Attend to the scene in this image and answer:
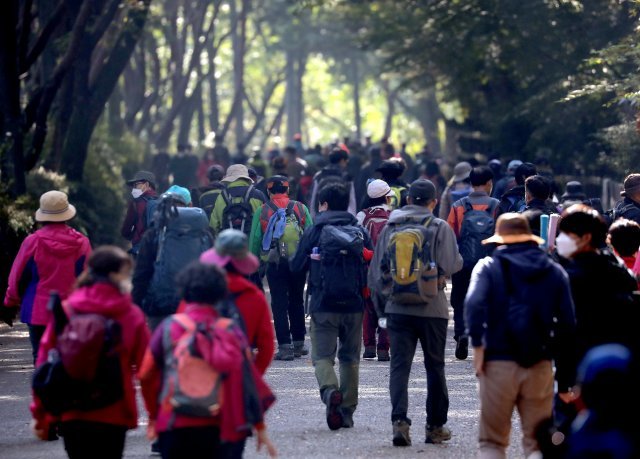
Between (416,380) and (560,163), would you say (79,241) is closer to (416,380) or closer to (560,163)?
(416,380)

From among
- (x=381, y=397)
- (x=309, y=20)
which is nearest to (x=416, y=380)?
(x=381, y=397)

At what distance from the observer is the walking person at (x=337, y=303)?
33.4 feet

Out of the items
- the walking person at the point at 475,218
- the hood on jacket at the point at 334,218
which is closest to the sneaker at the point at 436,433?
the hood on jacket at the point at 334,218

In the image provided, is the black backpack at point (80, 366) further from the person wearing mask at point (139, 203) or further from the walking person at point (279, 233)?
the person wearing mask at point (139, 203)

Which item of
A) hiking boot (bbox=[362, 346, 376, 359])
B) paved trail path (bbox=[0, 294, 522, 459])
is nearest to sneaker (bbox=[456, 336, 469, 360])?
paved trail path (bbox=[0, 294, 522, 459])

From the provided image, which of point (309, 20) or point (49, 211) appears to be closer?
point (49, 211)

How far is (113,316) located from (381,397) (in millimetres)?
4988

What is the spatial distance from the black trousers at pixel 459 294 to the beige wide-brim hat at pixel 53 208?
4.53 meters

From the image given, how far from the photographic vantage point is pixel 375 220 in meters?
12.8

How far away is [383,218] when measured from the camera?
12789 millimetres

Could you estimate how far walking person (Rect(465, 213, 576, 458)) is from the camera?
7594 millimetres

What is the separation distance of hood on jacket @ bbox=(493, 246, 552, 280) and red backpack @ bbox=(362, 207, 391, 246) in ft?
16.2

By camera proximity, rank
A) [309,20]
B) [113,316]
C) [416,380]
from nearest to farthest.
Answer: [113,316]
[416,380]
[309,20]

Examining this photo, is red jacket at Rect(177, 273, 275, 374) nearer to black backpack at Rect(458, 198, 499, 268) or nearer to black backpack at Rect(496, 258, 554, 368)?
black backpack at Rect(496, 258, 554, 368)
